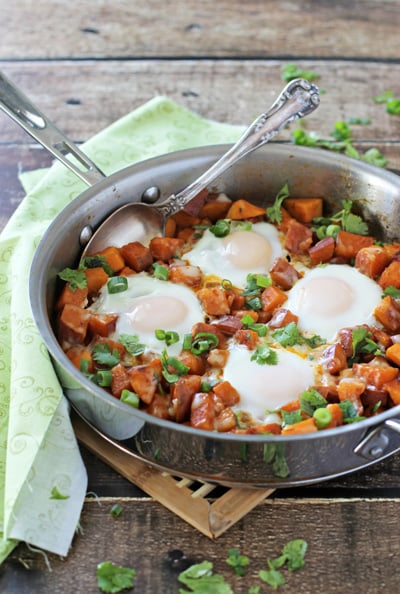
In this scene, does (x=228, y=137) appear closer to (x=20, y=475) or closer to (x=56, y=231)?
(x=56, y=231)

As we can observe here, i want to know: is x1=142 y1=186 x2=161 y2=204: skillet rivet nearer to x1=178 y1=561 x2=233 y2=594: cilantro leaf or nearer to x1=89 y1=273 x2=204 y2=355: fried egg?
x1=89 y1=273 x2=204 y2=355: fried egg

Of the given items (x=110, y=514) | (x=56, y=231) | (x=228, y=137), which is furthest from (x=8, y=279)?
(x=228, y=137)

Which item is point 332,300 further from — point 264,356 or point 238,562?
point 238,562

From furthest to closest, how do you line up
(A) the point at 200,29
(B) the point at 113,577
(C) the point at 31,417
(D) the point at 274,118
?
Result: 1. (A) the point at 200,29
2. (D) the point at 274,118
3. (C) the point at 31,417
4. (B) the point at 113,577

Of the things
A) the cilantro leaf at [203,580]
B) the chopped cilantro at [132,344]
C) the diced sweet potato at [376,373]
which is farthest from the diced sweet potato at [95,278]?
the cilantro leaf at [203,580]

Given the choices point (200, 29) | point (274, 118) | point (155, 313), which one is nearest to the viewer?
point (155, 313)

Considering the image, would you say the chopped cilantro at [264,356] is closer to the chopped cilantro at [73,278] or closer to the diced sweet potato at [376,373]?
the diced sweet potato at [376,373]

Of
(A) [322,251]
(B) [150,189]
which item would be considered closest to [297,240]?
(A) [322,251]
